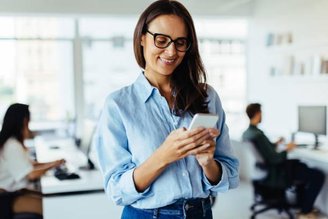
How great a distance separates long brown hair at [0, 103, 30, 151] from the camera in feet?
9.19

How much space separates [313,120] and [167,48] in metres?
3.14

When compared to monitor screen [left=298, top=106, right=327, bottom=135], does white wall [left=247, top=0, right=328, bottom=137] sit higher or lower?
higher

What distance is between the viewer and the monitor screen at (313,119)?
12.3ft

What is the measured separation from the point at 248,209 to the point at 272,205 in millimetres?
268

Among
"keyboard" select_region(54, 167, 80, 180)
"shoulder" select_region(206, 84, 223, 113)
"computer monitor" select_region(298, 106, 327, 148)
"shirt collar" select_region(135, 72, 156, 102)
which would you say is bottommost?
"keyboard" select_region(54, 167, 80, 180)

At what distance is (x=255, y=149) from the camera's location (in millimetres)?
3752

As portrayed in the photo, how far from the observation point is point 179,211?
1035 millimetres

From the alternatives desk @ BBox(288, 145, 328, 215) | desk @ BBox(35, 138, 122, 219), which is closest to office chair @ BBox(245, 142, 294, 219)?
desk @ BBox(288, 145, 328, 215)

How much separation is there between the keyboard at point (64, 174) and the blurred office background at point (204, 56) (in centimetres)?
76

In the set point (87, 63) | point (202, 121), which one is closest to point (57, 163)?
point (87, 63)

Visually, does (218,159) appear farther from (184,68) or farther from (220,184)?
(184,68)

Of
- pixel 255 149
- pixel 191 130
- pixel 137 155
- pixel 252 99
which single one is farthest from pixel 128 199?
pixel 252 99

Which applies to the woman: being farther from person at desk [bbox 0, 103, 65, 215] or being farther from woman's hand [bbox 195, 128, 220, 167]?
person at desk [bbox 0, 103, 65, 215]

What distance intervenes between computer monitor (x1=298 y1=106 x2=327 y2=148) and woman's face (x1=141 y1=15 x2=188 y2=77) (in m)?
3.01
